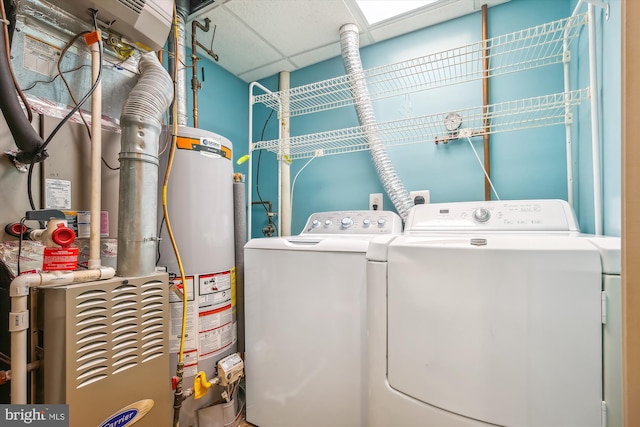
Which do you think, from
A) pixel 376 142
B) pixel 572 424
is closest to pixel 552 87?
pixel 376 142

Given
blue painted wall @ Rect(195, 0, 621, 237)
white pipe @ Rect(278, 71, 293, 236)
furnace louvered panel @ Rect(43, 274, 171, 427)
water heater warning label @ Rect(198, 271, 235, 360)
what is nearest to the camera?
furnace louvered panel @ Rect(43, 274, 171, 427)

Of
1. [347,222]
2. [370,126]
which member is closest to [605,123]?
[370,126]

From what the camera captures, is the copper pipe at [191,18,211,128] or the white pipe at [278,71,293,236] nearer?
the copper pipe at [191,18,211,128]

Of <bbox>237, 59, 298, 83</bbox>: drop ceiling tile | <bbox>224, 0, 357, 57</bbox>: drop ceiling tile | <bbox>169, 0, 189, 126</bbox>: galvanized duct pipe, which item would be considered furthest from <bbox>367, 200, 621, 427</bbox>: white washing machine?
<bbox>237, 59, 298, 83</bbox>: drop ceiling tile

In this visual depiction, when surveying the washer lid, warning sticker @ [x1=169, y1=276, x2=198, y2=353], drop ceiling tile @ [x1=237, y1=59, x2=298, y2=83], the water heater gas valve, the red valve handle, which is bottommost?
the water heater gas valve

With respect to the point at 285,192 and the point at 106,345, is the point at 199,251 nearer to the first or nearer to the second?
the point at 106,345

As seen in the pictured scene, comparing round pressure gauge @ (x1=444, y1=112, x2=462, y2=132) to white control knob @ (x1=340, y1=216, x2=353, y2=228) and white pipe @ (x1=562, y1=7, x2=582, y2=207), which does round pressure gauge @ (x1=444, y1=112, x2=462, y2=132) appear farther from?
white control knob @ (x1=340, y1=216, x2=353, y2=228)

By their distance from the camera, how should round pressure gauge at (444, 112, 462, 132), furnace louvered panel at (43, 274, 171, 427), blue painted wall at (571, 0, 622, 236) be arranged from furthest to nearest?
round pressure gauge at (444, 112, 462, 132) → blue painted wall at (571, 0, 622, 236) → furnace louvered panel at (43, 274, 171, 427)

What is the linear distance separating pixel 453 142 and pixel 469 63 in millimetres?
475

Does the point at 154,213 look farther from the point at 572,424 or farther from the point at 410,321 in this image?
the point at 572,424

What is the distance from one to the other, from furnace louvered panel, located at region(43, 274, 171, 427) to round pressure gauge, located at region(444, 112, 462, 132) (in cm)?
168

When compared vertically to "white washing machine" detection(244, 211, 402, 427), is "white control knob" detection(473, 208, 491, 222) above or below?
above

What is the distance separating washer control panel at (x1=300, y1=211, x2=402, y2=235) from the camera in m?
1.52

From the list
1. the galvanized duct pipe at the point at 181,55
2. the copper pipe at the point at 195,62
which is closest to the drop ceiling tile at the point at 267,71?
the copper pipe at the point at 195,62
